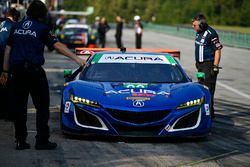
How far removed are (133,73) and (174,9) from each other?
359 feet

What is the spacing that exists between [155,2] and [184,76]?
130958mm

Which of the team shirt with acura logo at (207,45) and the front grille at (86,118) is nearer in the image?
the front grille at (86,118)

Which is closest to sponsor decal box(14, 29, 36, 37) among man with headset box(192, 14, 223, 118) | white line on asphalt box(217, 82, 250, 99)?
man with headset box(192, 14, 223, 118)

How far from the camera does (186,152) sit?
30.6 ft

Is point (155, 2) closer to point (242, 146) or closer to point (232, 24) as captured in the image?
point (232, 24)

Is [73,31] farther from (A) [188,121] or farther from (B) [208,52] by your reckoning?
(A) [188,121]

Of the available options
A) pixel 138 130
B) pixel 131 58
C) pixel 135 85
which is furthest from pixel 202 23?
pixel 138 130

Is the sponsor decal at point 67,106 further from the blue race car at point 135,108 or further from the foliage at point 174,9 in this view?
the foliage at point 174,9

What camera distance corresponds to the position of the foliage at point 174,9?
298 feet

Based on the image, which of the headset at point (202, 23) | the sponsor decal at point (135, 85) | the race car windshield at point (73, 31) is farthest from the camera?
the race car windshield at point (73, 31)

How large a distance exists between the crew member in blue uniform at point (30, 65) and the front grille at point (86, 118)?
28.2 inches

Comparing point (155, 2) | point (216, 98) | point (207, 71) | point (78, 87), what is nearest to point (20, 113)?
point (78, 87)

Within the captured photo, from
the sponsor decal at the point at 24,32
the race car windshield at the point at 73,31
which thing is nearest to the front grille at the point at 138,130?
the sponsor decal at the point at 24,32

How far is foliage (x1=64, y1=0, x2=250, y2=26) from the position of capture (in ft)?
298
